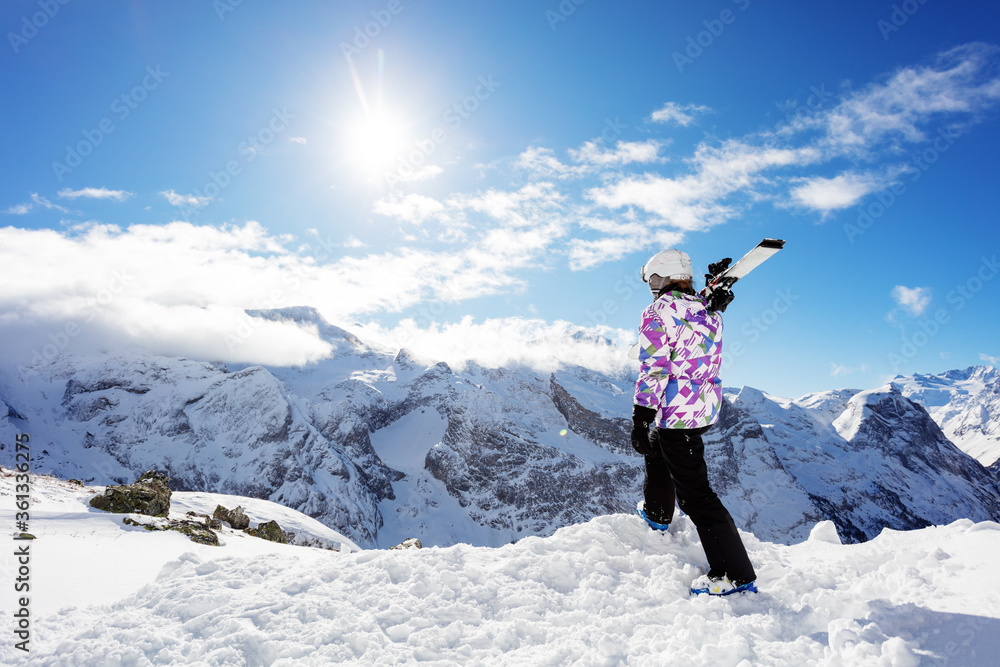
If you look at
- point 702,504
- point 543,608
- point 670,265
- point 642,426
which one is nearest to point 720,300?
point 670,265

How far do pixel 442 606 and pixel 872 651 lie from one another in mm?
2814

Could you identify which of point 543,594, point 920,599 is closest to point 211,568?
point 543,594

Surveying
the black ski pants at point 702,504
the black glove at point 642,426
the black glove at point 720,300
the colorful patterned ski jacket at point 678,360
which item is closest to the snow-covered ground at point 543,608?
the black ski pants at point 702,504

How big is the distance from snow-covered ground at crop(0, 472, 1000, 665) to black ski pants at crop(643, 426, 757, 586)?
0.26m

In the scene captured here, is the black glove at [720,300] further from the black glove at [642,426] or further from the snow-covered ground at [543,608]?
the snow-covered ground at [543,608]

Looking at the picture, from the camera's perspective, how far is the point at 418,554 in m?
4.60

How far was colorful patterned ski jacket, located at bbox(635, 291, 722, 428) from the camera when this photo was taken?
4445 mm

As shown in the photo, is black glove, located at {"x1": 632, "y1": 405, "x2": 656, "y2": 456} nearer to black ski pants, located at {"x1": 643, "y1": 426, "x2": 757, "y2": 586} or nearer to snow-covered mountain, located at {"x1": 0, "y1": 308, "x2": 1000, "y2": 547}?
black ski pants, located at {"x1": 643, "y1": 426, "x2": 757, "y2": 586}

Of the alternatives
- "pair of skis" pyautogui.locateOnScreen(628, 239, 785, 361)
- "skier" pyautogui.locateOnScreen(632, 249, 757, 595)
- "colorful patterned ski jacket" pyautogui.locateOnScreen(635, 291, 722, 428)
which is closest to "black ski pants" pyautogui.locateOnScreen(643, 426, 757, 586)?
"skier" pyautogui.locateOnScreen(632, 249, 757, 595)

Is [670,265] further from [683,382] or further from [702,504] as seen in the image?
[702,504]

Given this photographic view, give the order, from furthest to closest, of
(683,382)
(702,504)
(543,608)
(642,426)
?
(642,426)
(683,382)
(702,504)
(543,608)

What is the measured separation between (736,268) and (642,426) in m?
1.91

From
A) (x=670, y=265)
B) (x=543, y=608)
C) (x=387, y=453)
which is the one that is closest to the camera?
(x=543, y=608)

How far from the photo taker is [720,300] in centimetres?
475
